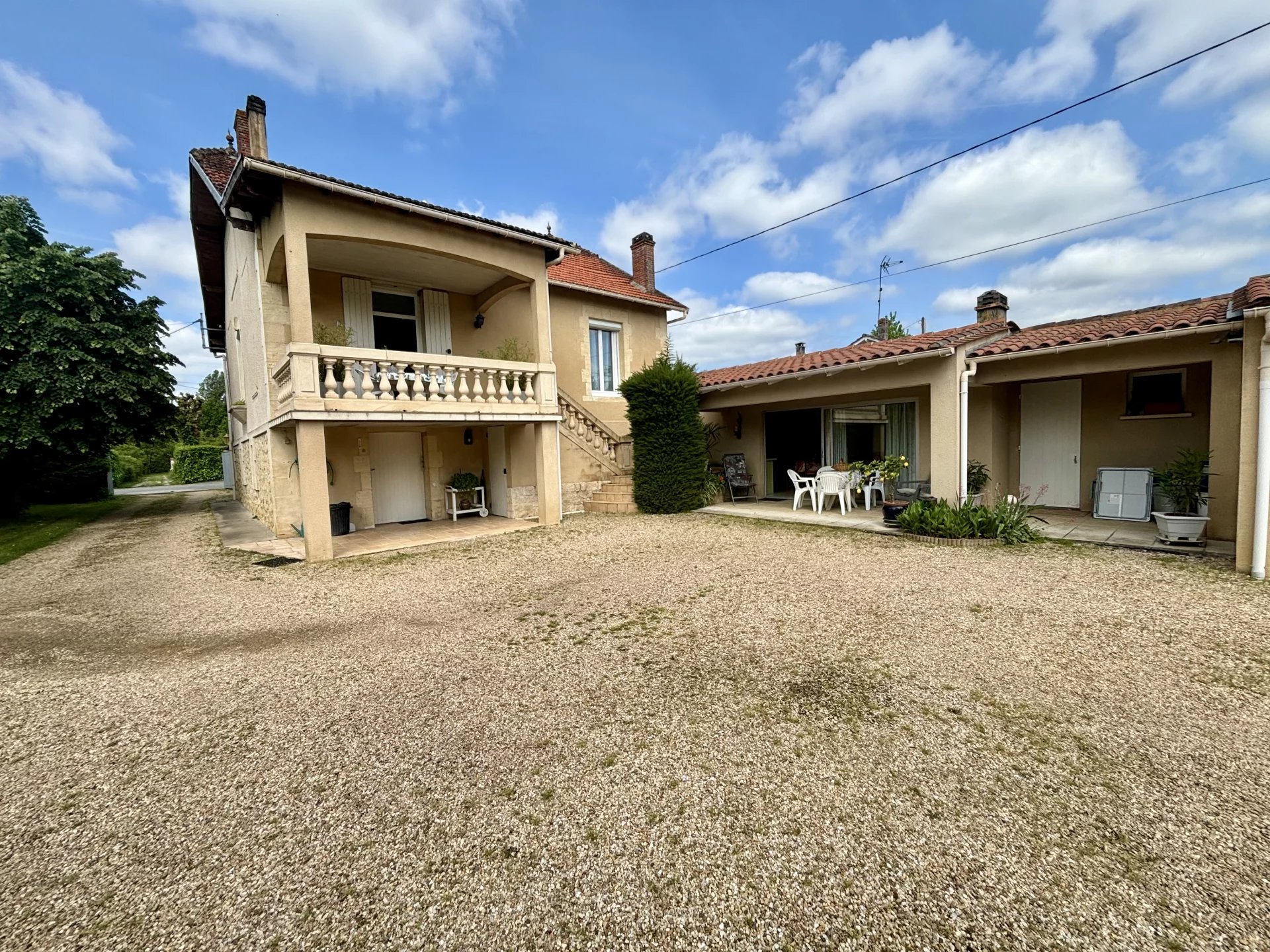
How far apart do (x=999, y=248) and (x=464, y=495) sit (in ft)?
52.3

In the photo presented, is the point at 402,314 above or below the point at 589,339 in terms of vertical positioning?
above

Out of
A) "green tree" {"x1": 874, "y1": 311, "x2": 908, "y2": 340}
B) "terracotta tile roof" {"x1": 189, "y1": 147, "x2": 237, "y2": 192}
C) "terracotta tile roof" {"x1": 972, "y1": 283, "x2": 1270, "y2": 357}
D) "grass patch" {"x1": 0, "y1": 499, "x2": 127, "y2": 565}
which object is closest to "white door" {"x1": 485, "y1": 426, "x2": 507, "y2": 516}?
"terracotta tile roof" {"x1": 189, "y1": 147, "x2": 237, "y2": 192}

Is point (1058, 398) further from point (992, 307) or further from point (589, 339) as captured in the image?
point (589, 339)

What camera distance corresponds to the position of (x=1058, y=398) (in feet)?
32.2

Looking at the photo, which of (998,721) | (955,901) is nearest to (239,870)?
(955,901)

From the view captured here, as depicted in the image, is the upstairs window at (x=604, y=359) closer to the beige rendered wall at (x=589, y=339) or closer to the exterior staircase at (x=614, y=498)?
the beige rendered wall at (x=589, y=339)

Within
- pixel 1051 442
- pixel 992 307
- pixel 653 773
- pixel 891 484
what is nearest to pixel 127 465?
pixel 891 484

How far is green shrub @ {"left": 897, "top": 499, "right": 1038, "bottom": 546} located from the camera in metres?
7.42

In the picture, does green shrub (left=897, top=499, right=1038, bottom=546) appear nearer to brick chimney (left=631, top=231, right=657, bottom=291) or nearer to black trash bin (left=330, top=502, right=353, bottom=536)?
black trash bin (left=330, top=502, right=353, bottom=536)

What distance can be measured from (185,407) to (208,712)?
155 feet

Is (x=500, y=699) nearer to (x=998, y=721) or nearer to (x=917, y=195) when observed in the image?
(x=998, y=721)

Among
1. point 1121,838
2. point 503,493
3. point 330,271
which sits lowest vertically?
point 1121,838

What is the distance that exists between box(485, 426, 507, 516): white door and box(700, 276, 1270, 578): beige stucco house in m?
4.89

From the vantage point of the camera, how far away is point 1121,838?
2.08 metres
